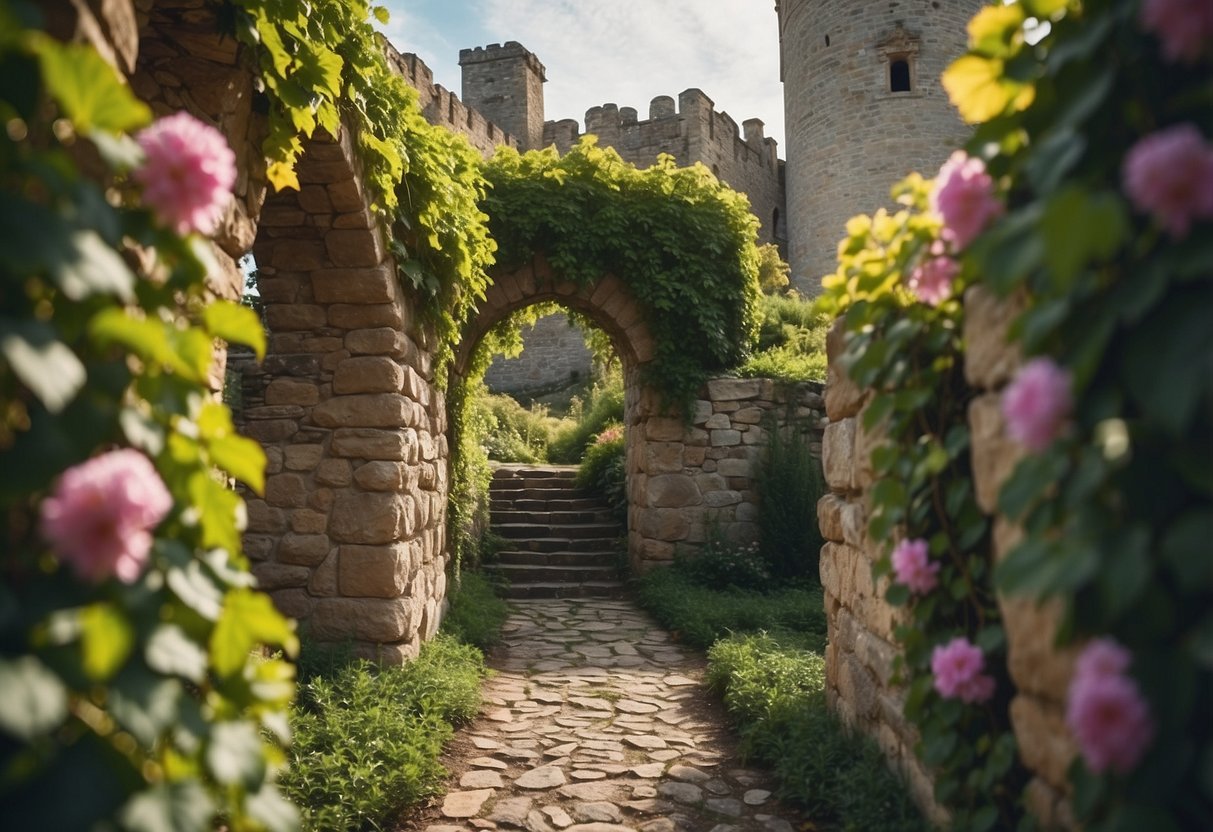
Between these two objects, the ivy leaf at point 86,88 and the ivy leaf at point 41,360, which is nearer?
the ivy leaf at point 41,360

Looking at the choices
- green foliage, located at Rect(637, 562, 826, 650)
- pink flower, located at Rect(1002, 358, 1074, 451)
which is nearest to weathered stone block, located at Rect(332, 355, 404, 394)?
green foliage, located at Rect(637, 562, 826, 650)

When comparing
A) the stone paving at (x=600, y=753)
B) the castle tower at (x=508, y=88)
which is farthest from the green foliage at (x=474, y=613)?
the castle tower at (x=508, y=88)

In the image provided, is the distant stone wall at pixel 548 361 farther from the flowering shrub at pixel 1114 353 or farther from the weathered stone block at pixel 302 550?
the flowering shrub at pixel 1114 353

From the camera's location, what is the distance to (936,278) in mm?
1815

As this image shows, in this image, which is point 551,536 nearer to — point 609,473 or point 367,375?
point 609,473

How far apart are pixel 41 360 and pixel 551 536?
26.5 ft

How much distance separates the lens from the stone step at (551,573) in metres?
7.98

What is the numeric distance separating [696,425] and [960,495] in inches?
239

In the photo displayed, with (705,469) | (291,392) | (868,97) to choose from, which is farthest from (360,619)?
(868,97)

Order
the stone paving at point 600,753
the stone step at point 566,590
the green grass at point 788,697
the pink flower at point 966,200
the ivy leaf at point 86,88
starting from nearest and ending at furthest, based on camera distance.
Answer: the ivy leaf at point 86,88
the pink flower at point 966,200
the green grass at point 788,697
the stone paving at point 600,753
the stone step at point 566,590

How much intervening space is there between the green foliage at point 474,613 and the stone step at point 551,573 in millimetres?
781

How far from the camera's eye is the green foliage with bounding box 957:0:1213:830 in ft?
3.21

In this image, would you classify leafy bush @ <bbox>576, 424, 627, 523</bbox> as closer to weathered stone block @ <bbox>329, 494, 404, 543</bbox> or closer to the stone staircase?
the stone staircase

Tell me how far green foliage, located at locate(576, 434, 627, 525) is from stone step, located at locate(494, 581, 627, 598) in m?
1.34
